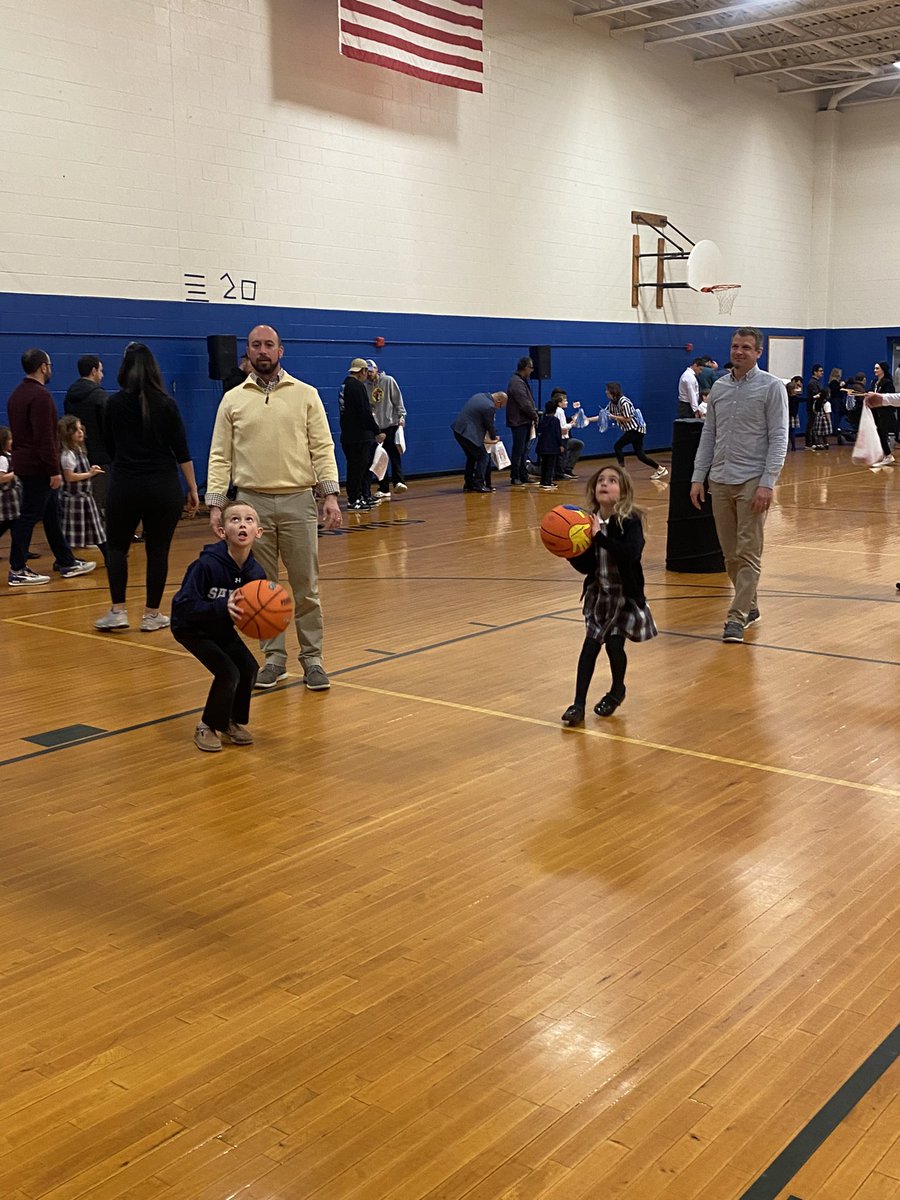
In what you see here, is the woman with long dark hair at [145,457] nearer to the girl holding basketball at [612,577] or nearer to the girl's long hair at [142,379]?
the girl's long hair at [142,379]

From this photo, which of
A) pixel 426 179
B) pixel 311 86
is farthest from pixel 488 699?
pixel 426 179

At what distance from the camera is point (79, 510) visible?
10.1 m

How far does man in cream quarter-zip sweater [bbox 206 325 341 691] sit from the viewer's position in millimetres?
5777

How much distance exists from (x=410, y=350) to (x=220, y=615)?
12.8m

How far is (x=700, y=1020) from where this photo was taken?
9.78 ft

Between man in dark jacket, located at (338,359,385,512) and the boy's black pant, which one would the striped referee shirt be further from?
the boy's black pant

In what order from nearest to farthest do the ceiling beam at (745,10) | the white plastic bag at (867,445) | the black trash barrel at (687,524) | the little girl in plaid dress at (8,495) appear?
1. the white plastic bag at (867,445)
2. the little girl in plaid dress at (8,495)
3. the black trash barrel at (687,524)
4. the ceiling beam at (745,10)

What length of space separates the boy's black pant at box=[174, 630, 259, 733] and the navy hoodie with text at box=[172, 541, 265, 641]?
0.12ft

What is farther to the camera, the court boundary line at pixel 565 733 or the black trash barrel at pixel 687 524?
the black trash barrel at pixel 687 524

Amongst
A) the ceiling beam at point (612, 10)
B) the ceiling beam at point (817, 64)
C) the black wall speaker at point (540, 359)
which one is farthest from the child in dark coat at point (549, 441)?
the ceiling beam at point (817, 64)

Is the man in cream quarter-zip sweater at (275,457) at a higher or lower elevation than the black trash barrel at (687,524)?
higher

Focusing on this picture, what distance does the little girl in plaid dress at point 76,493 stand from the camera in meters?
10.1

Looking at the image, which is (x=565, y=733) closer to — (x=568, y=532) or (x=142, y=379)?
(x=568, y=532)

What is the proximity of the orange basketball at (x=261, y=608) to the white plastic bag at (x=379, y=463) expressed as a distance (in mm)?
10149
